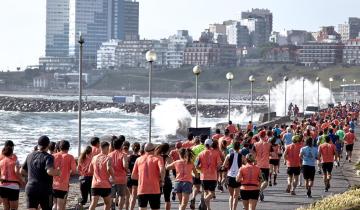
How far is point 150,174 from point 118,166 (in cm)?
199

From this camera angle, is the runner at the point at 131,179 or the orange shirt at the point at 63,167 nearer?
the orange shirt at the point at 63,167

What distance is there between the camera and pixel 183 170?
16.4 metres

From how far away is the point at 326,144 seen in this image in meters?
23.1

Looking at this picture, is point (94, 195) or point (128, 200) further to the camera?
point (128, 200)

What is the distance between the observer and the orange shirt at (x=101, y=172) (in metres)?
15.4

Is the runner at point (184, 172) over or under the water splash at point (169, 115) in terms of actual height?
under

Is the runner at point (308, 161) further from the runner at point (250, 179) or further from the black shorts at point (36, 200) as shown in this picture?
the black shorts at point (36, 200)

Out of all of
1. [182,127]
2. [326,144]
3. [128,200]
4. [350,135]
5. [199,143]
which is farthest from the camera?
[182,127]

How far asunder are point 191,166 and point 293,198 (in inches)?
208

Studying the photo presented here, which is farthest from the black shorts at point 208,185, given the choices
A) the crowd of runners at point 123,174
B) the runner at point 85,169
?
the runner at point 85,169

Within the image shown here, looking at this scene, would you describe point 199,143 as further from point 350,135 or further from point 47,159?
point 350,135

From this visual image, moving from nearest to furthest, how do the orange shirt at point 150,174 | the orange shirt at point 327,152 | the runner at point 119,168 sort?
the orange shirt at point 150,174
the runner at point 119,168
the orange shirt at point 327,152

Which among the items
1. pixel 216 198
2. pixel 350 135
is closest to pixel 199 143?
pixel 216 198

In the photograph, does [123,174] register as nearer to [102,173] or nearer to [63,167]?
[102,173]
